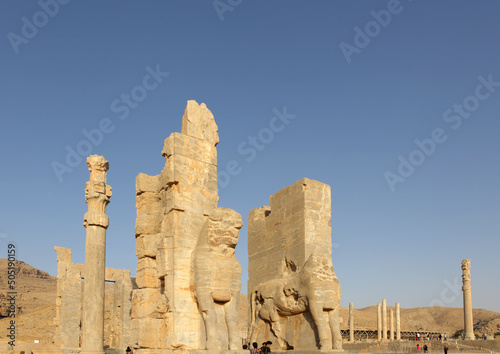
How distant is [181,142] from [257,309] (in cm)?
568

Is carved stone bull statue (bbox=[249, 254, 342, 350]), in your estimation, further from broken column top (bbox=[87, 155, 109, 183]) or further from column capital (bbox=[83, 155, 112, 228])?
broken column top (bbox=[87, 155, 109, 183])

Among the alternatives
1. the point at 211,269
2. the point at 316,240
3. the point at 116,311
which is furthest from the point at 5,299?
the point at 211,269

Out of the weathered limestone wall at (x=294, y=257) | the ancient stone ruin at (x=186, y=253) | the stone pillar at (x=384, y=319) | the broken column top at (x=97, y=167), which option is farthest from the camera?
the stone pillar at (x=384, y=319)

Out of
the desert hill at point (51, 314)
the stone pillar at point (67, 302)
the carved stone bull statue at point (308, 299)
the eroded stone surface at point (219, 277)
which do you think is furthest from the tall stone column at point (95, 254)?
the desert hill at point (51, 314)

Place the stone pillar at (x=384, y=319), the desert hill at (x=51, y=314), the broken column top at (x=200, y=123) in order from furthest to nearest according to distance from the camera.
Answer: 1. the stone pillar at (x=384, y=319)
2. the desert hill at (x=51, y=314)
3. the broken column top at (x=200, y=123)

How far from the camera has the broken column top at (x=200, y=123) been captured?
970cm

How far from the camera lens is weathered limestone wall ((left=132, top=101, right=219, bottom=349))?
840 cm

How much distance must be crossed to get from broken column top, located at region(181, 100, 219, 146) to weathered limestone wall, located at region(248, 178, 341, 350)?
3.77 m

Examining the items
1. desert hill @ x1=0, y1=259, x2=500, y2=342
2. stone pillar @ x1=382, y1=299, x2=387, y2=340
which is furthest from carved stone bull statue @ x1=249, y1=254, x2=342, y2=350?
stone pillar @ x1=382, y1=299, x2=387, y2=340

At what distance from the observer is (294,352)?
11.4 m

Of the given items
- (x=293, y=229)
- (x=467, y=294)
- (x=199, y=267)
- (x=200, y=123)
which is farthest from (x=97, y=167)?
(x=467, y=294)

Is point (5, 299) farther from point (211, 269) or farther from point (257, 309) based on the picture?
point (211, 269)

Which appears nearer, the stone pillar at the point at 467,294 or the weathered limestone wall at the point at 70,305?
the weathered limestone wall at the point at 70,305

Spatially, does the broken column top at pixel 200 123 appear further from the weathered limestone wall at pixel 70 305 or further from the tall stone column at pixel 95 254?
the weathered limestone wall at pixel 70 305
